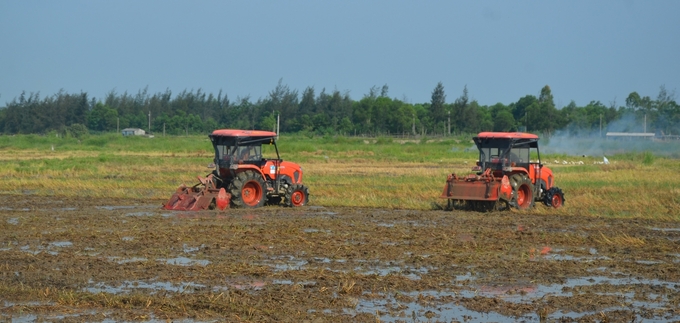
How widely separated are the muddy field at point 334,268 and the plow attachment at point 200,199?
1.19 m

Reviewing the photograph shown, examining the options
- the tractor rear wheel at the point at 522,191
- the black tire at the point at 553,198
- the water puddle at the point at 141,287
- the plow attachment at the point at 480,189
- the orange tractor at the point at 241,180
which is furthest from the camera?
the black tire at the point at 553,198

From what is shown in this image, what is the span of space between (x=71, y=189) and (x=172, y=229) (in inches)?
448

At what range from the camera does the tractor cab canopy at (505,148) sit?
783 inches

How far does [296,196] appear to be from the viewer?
20719 millimetres

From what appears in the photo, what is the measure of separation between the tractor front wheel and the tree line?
5558cm

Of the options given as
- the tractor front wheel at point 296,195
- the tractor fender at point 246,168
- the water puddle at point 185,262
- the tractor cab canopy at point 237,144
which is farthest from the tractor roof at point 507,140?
the water puddle at point 185,262

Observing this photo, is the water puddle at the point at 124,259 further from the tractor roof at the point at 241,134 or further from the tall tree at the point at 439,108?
the tall tree at the point at 439,108

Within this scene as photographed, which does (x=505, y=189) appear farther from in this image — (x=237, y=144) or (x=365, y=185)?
(x=365, y=185)

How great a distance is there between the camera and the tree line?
8588cm

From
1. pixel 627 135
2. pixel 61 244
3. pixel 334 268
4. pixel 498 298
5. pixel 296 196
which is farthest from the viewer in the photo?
pixel 627 135

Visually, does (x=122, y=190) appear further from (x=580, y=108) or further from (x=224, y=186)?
(x=580, y=108)

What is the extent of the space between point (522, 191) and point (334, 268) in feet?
32.9

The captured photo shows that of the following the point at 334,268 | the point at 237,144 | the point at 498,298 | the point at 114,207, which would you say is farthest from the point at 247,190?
the point at 498,298

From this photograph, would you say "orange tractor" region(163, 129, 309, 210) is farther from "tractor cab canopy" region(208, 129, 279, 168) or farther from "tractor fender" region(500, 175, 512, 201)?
"tractor fender" region(500, 175, 512, 201)
